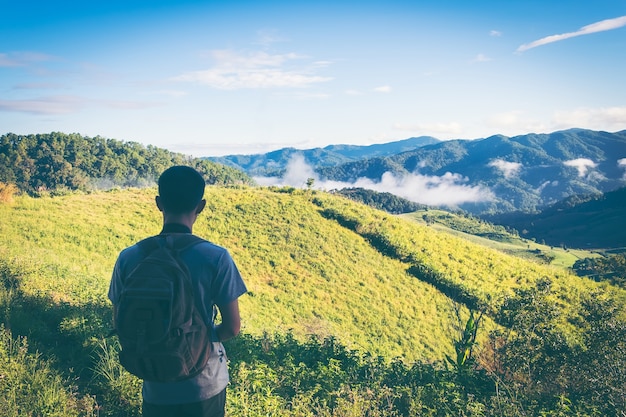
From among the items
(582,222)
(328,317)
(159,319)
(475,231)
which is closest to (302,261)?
(328,317)

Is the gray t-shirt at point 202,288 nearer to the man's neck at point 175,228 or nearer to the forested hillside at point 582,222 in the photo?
the man's neck at point 175,228

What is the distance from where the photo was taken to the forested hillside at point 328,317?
4.91 meters

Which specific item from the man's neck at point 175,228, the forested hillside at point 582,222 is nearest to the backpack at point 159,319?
the man's neck at point 175,228

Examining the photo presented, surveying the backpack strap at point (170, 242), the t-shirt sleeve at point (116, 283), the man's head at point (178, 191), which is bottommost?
the t-shirt sleeve at point (116, 283)

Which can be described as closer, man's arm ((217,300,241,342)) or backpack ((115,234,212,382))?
backpack ((115,234,212,382))

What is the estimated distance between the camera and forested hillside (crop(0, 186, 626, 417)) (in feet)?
16.1

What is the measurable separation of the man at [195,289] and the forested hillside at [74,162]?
59.1 meters

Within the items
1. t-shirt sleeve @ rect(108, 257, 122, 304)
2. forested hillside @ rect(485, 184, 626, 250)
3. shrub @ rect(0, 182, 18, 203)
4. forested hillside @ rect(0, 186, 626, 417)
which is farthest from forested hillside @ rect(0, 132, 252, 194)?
forested hillside @ rect(485, 184, 626, 250)

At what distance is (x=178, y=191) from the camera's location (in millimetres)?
2354

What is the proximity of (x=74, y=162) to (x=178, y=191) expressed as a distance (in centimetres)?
7785

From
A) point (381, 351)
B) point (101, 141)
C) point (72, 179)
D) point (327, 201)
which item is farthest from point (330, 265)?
point (101, 141)

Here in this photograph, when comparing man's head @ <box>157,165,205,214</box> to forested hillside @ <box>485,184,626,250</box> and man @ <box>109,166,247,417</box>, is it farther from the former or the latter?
forested hillside @ <box>485,184,626,250</box>

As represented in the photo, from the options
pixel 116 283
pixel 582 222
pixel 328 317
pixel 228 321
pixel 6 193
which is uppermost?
pixel 116 283

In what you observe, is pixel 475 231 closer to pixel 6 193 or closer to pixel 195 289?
pixel 6 193
